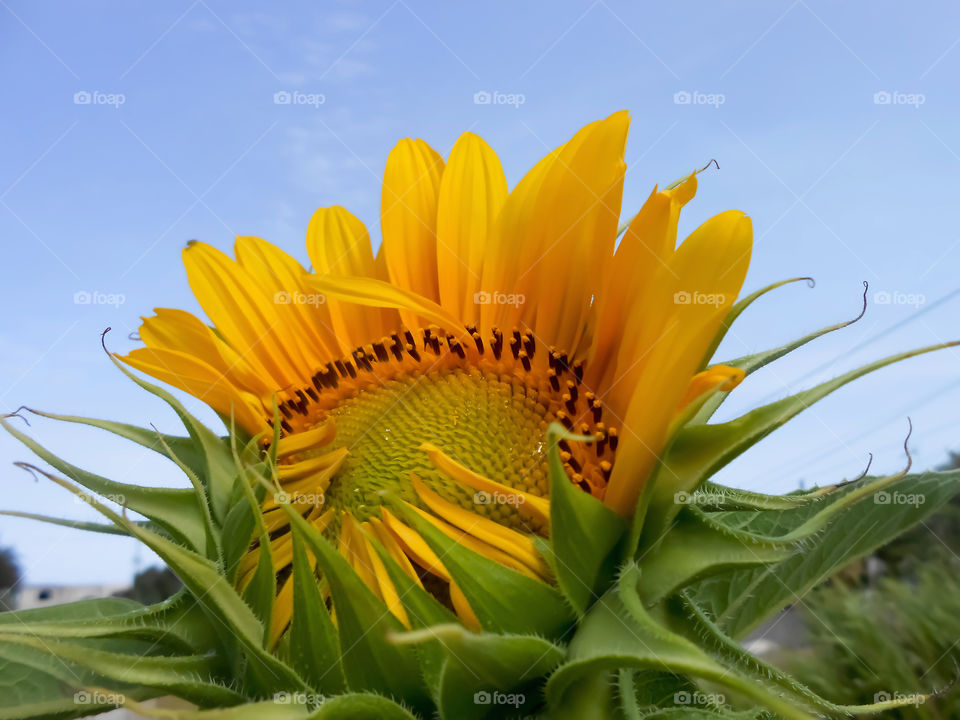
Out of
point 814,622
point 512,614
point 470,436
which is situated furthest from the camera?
point 814,622

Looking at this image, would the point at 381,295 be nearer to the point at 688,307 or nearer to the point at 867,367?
the point at 688,307

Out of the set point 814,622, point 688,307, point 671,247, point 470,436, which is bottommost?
point 814,622

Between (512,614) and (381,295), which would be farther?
(381,295)

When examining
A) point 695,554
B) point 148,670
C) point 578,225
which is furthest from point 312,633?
point 578,225

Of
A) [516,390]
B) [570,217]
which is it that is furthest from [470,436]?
[570,217]
